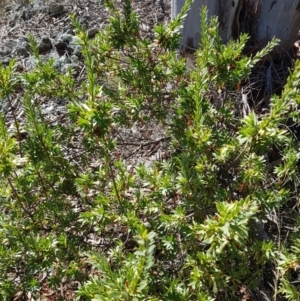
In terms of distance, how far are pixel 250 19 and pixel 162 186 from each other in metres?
1.71

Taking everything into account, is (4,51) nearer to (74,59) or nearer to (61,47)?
(61,47)

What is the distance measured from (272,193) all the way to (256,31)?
1612 mm

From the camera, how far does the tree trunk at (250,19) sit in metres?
2.97

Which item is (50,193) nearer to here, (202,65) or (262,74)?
(202,65)

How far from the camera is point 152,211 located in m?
2.18

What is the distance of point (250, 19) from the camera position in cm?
326

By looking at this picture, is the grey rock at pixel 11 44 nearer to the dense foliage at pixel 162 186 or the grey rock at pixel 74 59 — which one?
the grey rock at pixel 74 59

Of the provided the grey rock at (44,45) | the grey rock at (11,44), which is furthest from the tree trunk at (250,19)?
the grey rock at (11,44)

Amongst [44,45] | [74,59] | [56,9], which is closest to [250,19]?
[74,59]

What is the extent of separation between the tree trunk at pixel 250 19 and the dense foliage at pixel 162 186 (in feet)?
2.08

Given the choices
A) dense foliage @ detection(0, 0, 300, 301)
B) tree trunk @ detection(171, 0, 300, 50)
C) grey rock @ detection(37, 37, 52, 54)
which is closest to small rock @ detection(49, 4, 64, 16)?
grey rock @ detection(37, 37, 52, 54)

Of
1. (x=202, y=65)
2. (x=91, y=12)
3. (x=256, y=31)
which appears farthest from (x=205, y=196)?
(x=91, y=12)

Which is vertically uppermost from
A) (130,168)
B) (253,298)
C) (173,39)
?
(173,39)

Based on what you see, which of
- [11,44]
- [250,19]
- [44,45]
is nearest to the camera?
[250,19]
